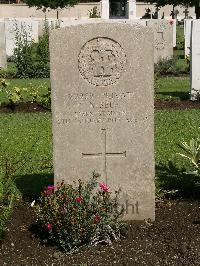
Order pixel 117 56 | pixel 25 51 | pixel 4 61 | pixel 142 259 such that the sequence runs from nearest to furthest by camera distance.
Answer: pixel 142 259
pixel 117 56
pixel 25 51
pixel 4 61

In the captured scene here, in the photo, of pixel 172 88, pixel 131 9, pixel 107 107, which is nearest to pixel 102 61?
pixel 107 107

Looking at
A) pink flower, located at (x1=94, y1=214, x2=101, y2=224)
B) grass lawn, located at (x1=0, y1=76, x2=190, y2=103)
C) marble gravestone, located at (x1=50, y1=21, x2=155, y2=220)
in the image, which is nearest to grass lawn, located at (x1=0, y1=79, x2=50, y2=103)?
grass lawn, located at (x1=0, y1=76, x2=190, y2=103)

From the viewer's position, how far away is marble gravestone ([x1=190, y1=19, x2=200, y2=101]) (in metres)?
12.4

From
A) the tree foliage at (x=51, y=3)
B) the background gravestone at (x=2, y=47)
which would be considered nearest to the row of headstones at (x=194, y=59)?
the background gravestone at (x=2, y=47)

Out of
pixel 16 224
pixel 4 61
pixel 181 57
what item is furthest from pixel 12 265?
pixel 181 57

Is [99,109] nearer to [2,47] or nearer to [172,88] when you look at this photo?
[172,88]

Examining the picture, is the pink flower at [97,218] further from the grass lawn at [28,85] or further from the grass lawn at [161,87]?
the grass lawn at [28,85]

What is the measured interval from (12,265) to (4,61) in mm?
14733

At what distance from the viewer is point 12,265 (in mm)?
5117

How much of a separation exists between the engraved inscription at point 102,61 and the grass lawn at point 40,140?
1.68m

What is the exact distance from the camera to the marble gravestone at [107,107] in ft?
18.4

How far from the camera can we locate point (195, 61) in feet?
41.3

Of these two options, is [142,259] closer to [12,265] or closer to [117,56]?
[12,265]

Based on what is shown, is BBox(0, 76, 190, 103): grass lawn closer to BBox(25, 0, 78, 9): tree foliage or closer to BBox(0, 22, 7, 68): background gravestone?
BBox(0, 22, 7, 68): background gravestone
